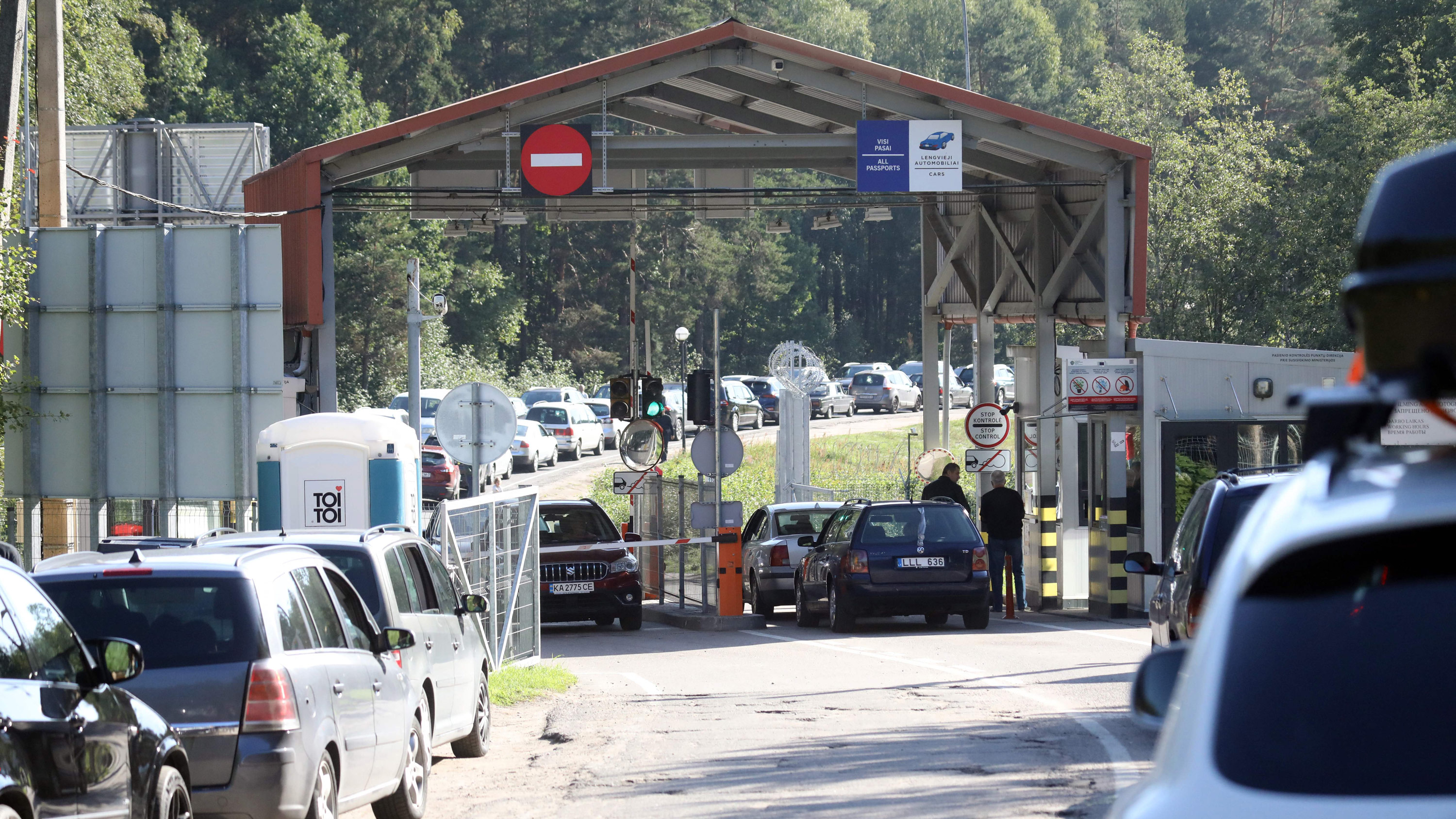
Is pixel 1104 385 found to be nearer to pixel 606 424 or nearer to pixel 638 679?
pixel 638 679

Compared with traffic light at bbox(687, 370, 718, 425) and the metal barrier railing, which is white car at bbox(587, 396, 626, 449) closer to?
traffic light at bbox(687, 370, 718, 425)

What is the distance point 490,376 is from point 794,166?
46362mm

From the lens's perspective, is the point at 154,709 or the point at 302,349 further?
the point at 302,349

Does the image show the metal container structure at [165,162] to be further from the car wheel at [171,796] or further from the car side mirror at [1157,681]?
the car side mirror at [1157,681]

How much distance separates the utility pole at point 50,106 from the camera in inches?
778

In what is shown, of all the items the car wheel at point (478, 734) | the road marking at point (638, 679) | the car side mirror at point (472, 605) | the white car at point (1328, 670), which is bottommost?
the road marking at point (638, 679)

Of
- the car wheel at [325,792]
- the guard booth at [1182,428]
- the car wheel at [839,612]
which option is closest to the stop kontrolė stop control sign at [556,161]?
the car wheel at [839,612]

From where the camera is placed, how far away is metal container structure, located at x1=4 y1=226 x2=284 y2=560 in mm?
19844

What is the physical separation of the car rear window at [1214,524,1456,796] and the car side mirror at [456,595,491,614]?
911 cm

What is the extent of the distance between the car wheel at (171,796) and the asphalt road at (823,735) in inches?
107

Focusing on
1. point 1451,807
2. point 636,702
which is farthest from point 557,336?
point 1451,807

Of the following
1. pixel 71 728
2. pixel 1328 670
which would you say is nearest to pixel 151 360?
pixel 71 728

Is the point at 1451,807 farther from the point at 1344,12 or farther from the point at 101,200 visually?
the point at 1344,12

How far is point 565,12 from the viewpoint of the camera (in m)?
77.3
